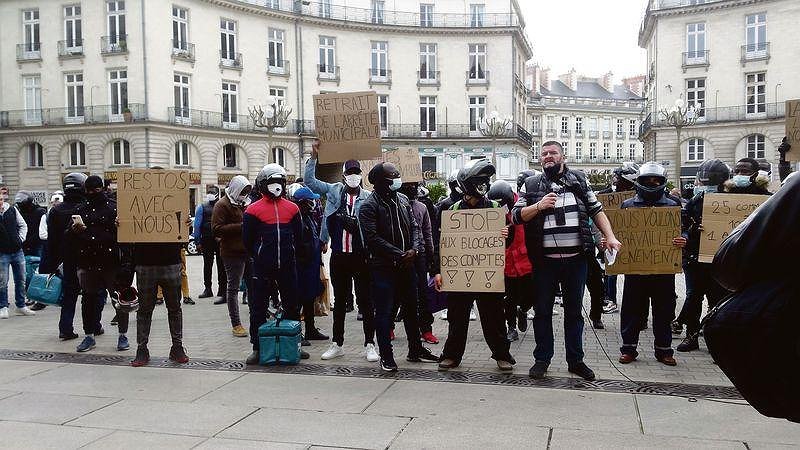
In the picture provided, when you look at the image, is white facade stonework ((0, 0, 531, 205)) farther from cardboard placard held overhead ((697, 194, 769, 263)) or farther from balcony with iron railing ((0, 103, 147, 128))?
cardboard placard held overhead ((697, 194, 769, 263))

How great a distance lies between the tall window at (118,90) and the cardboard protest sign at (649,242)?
38399 mm

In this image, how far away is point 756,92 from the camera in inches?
1762

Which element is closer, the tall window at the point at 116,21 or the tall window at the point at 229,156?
the tall window at the point at 116,21

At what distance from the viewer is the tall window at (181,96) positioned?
41.1 m

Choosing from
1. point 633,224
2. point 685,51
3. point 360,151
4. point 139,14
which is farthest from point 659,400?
point 685,51

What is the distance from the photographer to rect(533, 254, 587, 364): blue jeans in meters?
6.09

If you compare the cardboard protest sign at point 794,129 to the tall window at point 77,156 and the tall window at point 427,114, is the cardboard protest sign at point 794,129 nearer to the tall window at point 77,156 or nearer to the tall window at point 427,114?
the tall window at point 77,156

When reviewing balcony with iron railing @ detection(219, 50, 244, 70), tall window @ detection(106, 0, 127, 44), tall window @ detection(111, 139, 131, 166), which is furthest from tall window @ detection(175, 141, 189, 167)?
tall window @ detection(106, 0, 127, 44)

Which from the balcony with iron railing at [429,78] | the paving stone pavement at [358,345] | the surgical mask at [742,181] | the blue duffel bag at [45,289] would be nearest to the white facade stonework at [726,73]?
the balcony with iron railing at [429,78]

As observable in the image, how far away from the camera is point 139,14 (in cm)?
3912

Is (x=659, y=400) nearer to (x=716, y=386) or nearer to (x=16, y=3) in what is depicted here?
(x=716, y=386)

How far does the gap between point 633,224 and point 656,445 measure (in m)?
3.07

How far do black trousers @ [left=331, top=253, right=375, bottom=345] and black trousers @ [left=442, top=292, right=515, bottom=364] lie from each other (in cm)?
97

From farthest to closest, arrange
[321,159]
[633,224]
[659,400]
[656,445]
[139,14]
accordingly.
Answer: [139,14] < [321,159] < [633,224] < [659,400] < [656,445]
